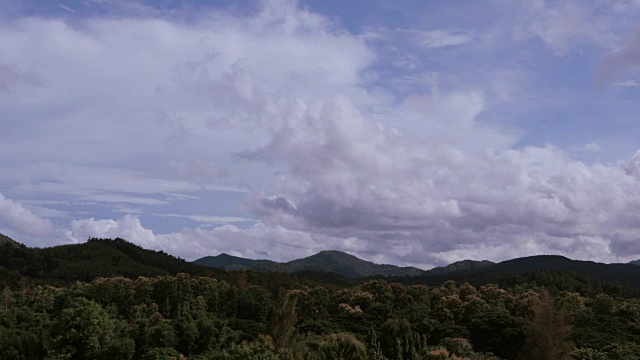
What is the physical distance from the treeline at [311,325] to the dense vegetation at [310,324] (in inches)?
5.0

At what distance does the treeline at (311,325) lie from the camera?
51.6m

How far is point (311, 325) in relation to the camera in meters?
75.7

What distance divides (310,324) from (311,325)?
0.20 metres

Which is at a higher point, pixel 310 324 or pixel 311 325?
pixel 310 324

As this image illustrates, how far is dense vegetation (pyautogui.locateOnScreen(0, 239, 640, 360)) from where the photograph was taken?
169 feet

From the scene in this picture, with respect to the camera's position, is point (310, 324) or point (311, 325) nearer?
point (311, 325)

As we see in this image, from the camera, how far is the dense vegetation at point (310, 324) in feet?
169

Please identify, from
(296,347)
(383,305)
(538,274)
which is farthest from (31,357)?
(538,274)

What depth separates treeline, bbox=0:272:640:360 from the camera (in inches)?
2030

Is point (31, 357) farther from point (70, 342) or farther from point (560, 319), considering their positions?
point (560, 319)

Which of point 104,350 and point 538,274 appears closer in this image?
point 104,350

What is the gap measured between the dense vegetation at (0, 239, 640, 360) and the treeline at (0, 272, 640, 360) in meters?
0.13

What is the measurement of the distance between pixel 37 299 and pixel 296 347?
2519 inches

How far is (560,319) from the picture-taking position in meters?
59.7
